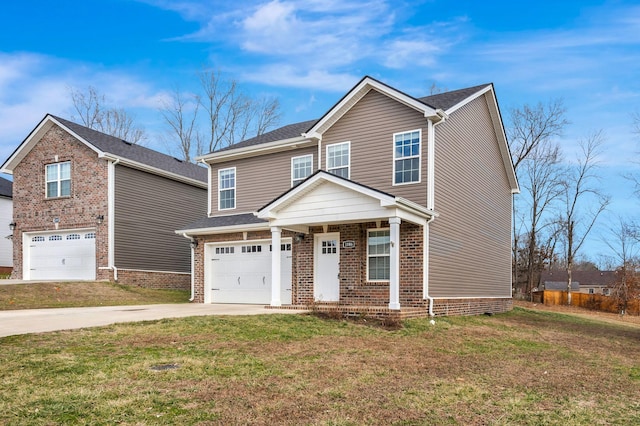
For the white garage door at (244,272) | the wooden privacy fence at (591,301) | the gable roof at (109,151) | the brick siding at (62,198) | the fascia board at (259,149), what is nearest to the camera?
the white garage door at (244,272)

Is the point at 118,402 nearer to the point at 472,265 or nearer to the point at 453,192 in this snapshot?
the point at 453,192

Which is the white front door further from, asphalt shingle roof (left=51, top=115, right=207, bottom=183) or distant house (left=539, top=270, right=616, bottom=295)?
distant house (left=539, top=270, right=616, bottom=295)

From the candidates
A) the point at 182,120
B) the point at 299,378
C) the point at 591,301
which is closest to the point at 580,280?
the point at 591,301

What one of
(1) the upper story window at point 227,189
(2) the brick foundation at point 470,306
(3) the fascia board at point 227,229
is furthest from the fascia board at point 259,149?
(2) the brick foundation at point 470,306

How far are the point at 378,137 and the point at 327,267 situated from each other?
13.9ft

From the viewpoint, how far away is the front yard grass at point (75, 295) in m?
16.5

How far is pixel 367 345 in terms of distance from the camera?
371 inches

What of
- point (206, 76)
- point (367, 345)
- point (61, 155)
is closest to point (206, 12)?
point (61, 155)

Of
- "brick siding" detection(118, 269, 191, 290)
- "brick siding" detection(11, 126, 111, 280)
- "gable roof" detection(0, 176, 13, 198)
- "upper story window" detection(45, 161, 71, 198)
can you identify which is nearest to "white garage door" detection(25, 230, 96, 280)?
"brick siding" detection(11, 126, 111, 280)

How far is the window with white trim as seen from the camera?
1636cm

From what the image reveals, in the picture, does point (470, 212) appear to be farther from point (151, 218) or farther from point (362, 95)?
point (151, 218)

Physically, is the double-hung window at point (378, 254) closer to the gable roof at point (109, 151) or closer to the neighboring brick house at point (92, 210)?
the neighboring brick house at point (92, 210)

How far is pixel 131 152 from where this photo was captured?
23.3 meters

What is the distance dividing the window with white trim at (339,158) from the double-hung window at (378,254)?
2304mm
